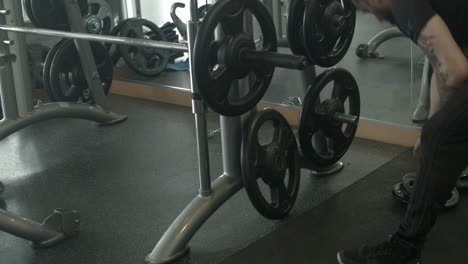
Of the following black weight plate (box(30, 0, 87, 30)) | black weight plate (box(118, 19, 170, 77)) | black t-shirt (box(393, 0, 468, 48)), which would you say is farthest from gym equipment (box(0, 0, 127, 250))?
black t-shirt (box(393, 0, 468, 48))

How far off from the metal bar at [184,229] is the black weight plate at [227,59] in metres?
0.34

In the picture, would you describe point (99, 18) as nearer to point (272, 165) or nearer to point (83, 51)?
point (83, 51)

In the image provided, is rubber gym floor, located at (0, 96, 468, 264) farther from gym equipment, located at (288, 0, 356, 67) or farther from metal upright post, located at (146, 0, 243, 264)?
gym equipment, located at (288, 0, 356, 67)

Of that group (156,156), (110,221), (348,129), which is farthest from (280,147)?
(156,156)

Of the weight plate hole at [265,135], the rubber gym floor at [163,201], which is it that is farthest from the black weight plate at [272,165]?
the weight plate hole at [265,135]

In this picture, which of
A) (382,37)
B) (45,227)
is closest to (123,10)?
(382,37)

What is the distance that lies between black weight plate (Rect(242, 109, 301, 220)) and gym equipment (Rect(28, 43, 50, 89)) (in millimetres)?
2044

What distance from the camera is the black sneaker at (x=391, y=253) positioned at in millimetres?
1909

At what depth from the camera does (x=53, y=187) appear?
289 cm

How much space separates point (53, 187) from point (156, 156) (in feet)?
1.80

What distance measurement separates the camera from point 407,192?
247 cm

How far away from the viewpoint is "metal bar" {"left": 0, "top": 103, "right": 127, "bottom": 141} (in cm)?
309

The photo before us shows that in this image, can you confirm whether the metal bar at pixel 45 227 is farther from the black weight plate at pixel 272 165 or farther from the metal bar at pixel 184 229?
the black weight plate at pixel 272 165

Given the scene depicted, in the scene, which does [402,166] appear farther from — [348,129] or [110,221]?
[110,221]
